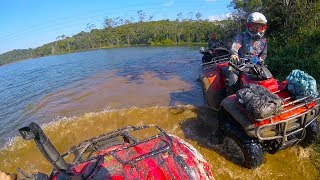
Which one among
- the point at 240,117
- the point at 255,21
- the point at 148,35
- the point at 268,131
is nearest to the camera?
the point at 268,131

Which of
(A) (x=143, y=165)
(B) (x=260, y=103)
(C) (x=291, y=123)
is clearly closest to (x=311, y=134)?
(C) (x=291, y=123)

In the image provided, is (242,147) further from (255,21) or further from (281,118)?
(255,21)

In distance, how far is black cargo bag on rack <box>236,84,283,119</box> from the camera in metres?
4.02

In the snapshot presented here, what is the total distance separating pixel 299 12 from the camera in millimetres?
13680

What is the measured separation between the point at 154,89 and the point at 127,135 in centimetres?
706

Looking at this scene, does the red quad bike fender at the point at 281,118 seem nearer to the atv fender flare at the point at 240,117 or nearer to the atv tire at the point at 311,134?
the atv fender flare at the point at 240,117

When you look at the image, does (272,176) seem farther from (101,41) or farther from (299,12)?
(101,41)

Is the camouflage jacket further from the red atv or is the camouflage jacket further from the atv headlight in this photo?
the red atv

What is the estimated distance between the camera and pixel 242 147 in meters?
4.57

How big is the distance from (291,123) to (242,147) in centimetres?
78

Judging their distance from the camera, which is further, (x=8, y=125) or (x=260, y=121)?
(x=8, y=125)

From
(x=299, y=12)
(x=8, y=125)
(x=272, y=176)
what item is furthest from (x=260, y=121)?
(x=299, y=12)

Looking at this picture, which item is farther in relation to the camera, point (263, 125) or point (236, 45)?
point (236, 45)

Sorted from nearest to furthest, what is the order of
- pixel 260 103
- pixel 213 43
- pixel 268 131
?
pixel 260 103
pixel 268 131
pixel 213 43
